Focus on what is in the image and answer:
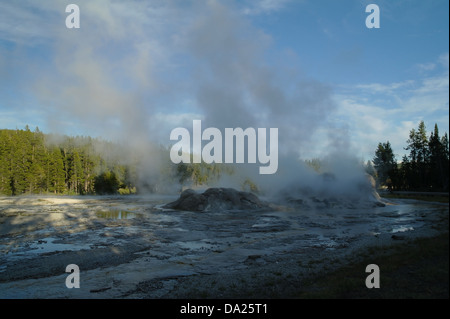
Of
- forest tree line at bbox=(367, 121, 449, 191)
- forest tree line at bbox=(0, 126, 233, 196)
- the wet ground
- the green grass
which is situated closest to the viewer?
the green grass

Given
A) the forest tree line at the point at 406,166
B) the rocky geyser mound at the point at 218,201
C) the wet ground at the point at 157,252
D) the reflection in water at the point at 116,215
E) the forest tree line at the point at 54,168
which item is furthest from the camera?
the forest tree line at the point at 54,168

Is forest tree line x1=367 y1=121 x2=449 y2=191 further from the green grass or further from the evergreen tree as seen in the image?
the green grass

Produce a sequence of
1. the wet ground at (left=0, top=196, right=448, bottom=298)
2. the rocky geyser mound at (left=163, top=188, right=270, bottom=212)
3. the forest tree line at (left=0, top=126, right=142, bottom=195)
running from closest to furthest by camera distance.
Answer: the wet ground at (left=0, top=196, right=448, bottom=298)
the rocky geyser mound at (left=163, top=188, right=270, bottom=212)
the forest tree line at (left=0, top=126, right=142, bottom=195)

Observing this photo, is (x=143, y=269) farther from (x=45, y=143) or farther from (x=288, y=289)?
(x=45, y=143)

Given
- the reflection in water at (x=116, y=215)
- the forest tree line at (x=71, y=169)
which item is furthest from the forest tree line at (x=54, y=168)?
the reflection in water at (x=116, y=215)

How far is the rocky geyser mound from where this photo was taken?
127ft

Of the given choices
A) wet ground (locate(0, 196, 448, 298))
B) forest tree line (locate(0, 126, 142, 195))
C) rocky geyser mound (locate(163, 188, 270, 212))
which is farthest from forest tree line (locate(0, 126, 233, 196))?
wet ground (locate(0, 196, 448, 298))

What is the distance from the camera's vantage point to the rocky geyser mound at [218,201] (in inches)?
1527

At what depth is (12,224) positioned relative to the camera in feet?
83.0

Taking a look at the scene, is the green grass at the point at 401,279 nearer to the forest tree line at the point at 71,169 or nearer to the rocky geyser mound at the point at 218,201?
the rocky geyser mound at the point at 218,201

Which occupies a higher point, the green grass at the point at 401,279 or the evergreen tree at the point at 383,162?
the evergreen tree at the point at 383,162

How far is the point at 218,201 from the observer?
39.7 metres

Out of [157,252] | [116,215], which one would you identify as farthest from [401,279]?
[116,215]

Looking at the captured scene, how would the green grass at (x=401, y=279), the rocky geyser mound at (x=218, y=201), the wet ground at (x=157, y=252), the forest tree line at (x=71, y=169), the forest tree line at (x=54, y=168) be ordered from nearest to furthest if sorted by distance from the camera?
the green grass at (x=401, y=279) < the wet ground at (x=157, y=252) < the rocky geyser mound at (x=218, y=201) < the forest tree line at (x=54, y=168) < the forest tree line at (x=71, y=169)
